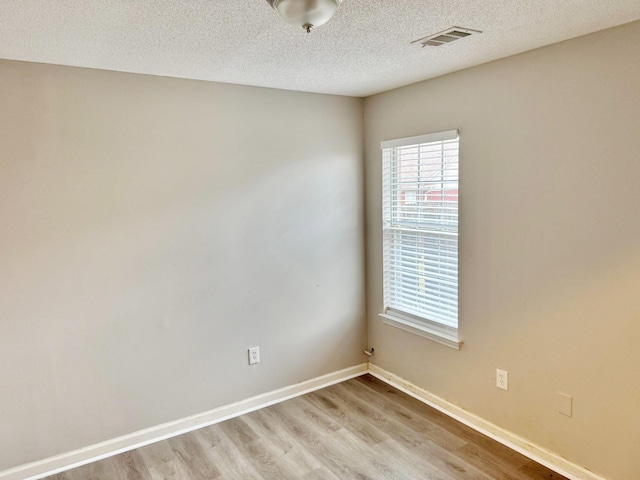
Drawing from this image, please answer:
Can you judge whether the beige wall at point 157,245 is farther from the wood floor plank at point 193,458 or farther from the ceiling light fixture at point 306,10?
the ceiling light fixture at point 306,10

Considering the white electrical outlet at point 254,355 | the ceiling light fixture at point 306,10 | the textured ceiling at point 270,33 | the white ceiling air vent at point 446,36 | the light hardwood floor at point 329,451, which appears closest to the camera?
the ceiling light fixture at point 306,10

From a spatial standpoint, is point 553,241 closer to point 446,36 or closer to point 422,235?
point 422,235

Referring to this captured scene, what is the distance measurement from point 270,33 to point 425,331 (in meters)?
2.22

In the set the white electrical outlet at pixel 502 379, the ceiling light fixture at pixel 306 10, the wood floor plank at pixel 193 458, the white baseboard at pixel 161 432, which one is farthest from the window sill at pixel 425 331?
the ceiling light fixture at pixel 306 10

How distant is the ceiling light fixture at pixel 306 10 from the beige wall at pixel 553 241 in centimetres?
141

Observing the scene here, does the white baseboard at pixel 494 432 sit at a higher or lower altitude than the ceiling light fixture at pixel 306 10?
lower

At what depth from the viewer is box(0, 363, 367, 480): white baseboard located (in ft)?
8.35

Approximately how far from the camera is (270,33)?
2051 mm

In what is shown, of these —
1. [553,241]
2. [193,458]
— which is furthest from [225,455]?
[553,241]

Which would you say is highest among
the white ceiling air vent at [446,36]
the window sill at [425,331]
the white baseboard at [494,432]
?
the white ceiling air vent at [446,36]

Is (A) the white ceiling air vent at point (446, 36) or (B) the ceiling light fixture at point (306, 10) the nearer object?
(B) the ceiling light fixture at point (306, 10)

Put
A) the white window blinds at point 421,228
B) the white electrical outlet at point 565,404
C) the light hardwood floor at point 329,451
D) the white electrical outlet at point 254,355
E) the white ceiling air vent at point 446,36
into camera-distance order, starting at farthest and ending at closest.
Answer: the white electrical outlet at point 254,355
the white window blinds at point 421,228
the light hardwood floor at point 329,451
the white electrical outlet at point 565,404
the white ceiling air vent at point 446,36

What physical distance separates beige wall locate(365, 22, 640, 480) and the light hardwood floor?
266mm

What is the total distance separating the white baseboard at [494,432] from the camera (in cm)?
241
